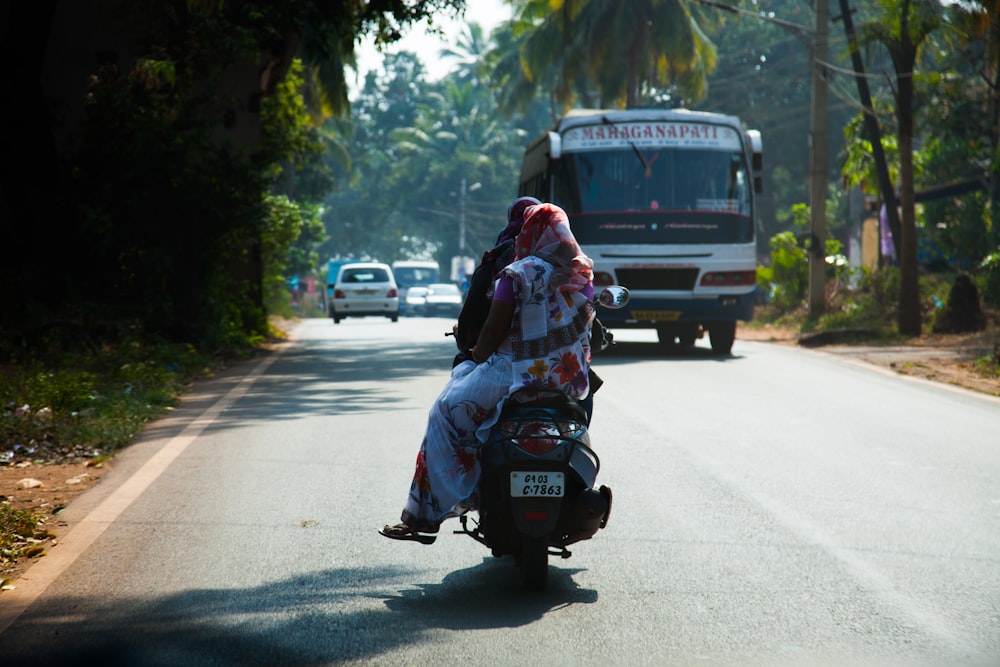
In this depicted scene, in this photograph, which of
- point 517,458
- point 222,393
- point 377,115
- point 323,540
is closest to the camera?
point 517,458

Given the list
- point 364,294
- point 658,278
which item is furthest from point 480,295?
point 364,294

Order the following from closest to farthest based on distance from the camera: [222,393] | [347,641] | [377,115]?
1. [347,641]
2. [222,393]
3. [377,115]

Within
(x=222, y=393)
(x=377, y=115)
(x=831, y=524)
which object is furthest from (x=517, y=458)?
(x=377, y=115)

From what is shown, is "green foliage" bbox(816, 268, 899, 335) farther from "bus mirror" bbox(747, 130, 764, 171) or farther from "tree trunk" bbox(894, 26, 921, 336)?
"bus mirror" bbox(747, 130, 764, 171)

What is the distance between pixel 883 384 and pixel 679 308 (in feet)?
14.9

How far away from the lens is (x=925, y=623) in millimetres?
5043

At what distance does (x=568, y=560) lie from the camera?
20.4ft

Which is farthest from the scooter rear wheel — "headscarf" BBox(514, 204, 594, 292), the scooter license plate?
"headscarf" BBox(514, 204, 594, 292)

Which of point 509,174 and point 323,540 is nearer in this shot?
point 323,540

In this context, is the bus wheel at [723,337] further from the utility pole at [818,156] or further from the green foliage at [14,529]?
the green foliage at [14,529]

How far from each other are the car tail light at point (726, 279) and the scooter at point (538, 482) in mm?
13687

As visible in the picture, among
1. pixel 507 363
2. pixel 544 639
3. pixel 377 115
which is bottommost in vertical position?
pixel 544 639

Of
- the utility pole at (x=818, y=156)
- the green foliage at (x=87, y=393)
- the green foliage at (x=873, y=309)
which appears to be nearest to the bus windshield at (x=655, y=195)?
the green foliage at (x=873, y=309)

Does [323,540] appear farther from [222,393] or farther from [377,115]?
[377,115]
